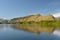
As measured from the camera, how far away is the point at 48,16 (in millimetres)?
132500
